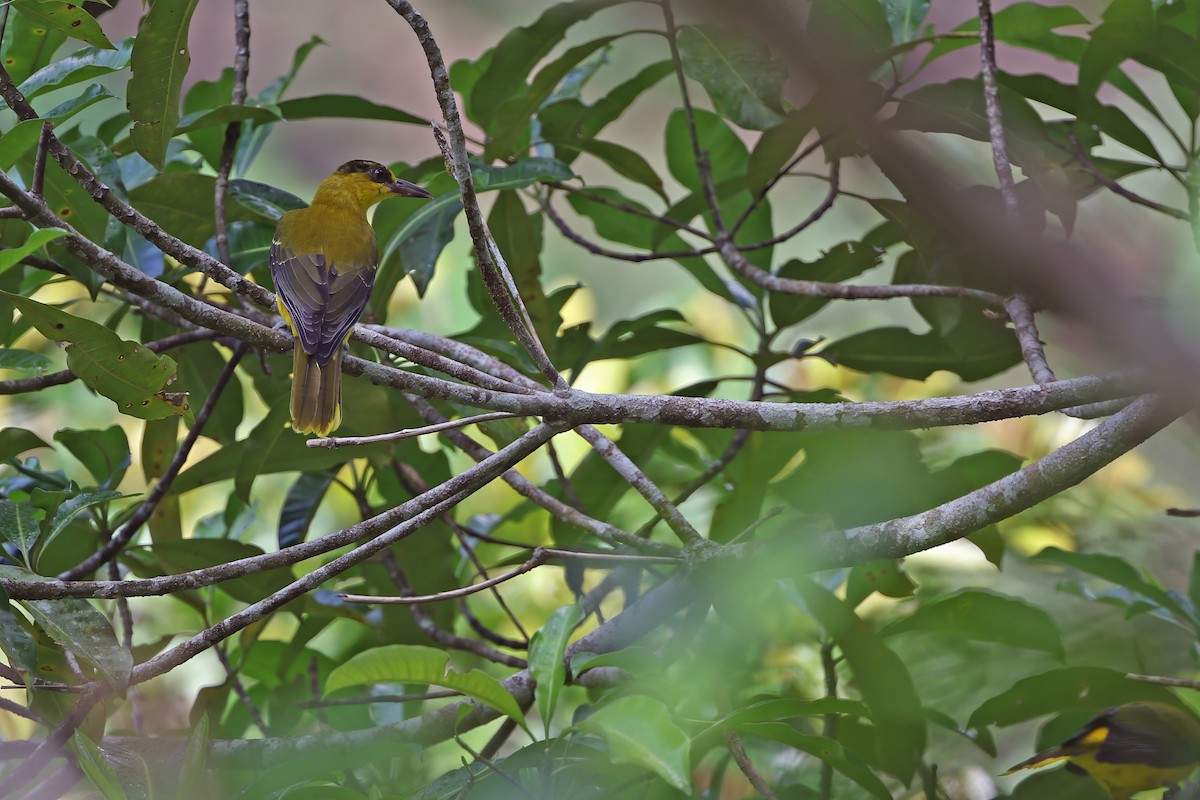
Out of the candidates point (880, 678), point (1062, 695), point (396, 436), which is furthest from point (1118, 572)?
point (396, 436)

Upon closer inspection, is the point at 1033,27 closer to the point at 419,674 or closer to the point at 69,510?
the point at 419,674

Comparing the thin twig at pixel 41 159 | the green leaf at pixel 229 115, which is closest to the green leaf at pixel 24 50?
the green leaf at pixel 229 115

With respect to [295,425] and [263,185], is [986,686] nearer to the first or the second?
[295,425]

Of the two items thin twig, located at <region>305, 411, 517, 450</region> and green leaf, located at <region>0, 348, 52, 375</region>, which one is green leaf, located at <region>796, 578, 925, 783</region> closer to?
thin twig, located at <region>305, 411, 517, 450</region>

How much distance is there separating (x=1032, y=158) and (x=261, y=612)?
195 cm

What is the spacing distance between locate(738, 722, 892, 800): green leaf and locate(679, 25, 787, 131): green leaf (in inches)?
52.7

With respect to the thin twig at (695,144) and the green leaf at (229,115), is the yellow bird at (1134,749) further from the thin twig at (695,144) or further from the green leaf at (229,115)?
the green leaf at (229,115)

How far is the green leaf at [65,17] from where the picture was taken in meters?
1.94

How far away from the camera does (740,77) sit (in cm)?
243

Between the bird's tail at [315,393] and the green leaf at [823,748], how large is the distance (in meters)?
1.13

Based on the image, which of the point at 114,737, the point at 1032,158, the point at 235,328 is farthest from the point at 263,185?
the point at 1032,158

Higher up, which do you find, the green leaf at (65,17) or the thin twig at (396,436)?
the green leaf at (65,17)

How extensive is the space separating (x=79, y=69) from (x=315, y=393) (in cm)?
79

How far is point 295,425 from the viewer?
7.50ft
